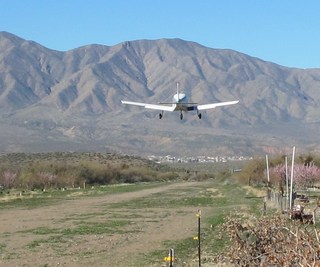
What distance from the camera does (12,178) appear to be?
93625 mm

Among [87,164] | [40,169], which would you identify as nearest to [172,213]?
[40,169]

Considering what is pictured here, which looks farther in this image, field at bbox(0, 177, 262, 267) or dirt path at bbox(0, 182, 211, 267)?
dirt path at bbox(0, 182, 211, 267)

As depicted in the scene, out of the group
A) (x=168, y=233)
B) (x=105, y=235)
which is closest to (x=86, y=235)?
(x=105, y=235)

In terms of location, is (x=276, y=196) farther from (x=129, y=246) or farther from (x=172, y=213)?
(x=129, y=246)

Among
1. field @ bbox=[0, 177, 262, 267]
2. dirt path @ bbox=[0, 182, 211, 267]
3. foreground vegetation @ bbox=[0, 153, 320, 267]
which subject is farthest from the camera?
dirt path @ bbox=[0, 182, 211, 267]

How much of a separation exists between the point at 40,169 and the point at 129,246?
74.0 m

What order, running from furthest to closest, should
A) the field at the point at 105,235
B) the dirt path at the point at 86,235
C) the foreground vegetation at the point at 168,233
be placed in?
1. the dirt path at the point at 86,235
2. the field at the point at 105,235
3. the foreground vegetation at the point at 168,233

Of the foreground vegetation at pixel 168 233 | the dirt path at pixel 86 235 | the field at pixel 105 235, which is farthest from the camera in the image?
the dirt path at pixel 86 235

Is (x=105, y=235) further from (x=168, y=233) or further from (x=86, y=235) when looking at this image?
(x=168, y=233)

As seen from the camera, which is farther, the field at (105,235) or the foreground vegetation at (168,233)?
the field at (105,235)

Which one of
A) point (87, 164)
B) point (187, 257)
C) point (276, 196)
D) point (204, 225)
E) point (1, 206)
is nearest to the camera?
point (187, 257)

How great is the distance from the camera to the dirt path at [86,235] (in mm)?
26469

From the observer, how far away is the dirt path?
26.5 metres

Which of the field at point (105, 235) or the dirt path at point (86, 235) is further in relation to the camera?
the dirt path at point (86, 235)
